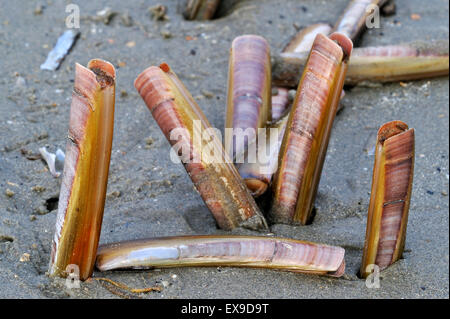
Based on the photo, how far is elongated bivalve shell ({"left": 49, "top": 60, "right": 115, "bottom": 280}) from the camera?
1984 mm

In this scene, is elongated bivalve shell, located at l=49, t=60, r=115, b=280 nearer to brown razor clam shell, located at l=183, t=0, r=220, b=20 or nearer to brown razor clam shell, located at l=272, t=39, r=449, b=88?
brown razor clam shell, located at l=272, t=39, r=449, b=88

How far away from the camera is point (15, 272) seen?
7.26ft

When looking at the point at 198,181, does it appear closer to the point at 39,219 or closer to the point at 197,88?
the point at 39,219

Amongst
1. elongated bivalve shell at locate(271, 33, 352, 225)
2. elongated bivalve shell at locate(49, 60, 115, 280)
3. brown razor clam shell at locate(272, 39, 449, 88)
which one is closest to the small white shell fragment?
elongated bivalve shell at locate(49, 60, 115, 280)

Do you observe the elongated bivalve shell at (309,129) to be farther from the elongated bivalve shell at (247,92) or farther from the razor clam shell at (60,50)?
the razor clam shell at (60,50)

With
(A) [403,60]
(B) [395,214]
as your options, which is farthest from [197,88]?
(B) [395,214]

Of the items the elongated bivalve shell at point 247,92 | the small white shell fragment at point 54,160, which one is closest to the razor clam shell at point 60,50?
the small white shell fragment at point 54,160

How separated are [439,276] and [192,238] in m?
0.89

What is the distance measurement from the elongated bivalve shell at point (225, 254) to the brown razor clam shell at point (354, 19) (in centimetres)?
187

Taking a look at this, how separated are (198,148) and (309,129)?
42 centimetres

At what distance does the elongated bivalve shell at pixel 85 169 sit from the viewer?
1984 mm

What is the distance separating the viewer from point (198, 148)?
7.73 feet

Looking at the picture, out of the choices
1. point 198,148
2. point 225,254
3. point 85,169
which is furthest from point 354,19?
point 85,169

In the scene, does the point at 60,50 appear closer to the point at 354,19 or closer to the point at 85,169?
the point at 354,19
